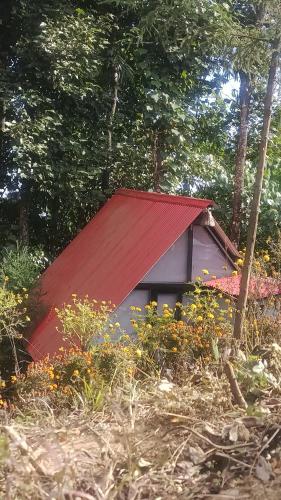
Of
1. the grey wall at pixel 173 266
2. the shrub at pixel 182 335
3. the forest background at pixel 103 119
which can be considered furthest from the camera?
the forest background at pixel 103 119

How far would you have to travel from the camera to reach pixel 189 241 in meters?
11.1

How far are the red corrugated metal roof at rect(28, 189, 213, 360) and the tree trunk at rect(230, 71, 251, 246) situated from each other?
10.8ft

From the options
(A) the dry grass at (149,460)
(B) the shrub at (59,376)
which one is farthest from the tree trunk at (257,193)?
(A) the dry grass at (149,460)

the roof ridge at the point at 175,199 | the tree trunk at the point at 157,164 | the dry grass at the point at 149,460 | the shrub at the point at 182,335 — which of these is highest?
the tree trunk at the point at 157,164

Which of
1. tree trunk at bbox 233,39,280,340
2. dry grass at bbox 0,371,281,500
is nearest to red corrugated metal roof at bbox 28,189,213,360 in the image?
tree trunk at bbox 233,39,280,340

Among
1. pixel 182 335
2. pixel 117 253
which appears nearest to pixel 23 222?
pixel 117 253

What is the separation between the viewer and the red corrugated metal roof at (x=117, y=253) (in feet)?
31.7

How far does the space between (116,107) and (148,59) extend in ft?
4.87

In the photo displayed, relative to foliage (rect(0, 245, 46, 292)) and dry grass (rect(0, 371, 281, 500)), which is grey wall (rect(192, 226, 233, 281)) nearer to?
foliage (rect(0, 245, 46, 292))

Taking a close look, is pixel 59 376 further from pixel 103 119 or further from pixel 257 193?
pixel 103 119

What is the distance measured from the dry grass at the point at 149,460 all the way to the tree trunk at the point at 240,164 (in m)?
12.6

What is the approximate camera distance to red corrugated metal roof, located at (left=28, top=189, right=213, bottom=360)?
966 centimetres

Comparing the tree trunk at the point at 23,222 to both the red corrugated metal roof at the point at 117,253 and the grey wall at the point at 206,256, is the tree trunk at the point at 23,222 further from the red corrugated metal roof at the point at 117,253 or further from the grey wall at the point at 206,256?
the grey wall at the point at 206,256

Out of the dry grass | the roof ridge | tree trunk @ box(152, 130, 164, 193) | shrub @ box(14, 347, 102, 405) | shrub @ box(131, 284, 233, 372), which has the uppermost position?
tree trunk @ box(152, 130, 164, 193)
